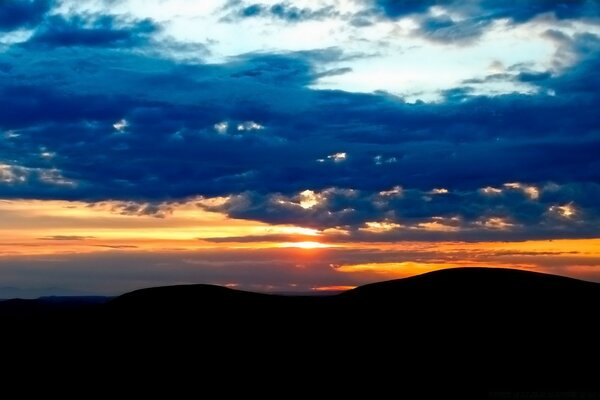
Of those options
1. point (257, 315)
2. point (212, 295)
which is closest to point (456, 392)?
point (257, 315)

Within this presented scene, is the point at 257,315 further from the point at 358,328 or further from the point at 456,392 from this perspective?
the point at 456,392

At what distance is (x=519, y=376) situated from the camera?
179 ft

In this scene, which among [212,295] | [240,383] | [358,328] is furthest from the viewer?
[212,295]

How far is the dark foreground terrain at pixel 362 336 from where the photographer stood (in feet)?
183

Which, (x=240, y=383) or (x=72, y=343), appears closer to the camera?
(x=240, y=383)

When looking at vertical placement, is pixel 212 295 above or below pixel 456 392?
above

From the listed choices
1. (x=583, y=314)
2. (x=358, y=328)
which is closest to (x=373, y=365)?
(x=358, y=328)

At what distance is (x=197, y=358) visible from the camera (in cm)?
6100

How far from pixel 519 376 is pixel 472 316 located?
9.75 m

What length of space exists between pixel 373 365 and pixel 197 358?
1345cm

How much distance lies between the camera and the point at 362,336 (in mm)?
63219

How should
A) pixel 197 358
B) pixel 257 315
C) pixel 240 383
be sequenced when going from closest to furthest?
pixel 240 383, pixel 197 358, pixel 257 315

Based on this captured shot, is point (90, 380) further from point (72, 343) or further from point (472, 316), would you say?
point (472, 316)

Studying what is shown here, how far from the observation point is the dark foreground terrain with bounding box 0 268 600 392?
55.9 metres
